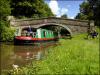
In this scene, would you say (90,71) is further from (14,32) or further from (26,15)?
(26,15)

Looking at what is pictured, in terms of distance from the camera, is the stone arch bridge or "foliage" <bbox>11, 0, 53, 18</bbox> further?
"foliage" <bbox>11, 0, 53, 18</bbox>

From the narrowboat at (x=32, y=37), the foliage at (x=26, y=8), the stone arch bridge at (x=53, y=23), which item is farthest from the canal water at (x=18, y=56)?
the foliage at (x=26, y=8)

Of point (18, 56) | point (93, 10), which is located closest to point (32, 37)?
point (18, 56)

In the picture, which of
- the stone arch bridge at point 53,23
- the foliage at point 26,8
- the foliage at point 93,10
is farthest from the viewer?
the foliage at point 26,8

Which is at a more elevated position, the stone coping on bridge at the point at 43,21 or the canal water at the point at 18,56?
the stone coping on bridge at the point at 43,21

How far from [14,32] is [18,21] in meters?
5.66

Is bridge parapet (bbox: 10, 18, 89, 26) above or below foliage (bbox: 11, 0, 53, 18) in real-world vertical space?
below

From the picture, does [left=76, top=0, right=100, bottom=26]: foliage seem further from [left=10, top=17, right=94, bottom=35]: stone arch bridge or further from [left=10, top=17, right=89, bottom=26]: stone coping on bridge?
[left=10, top=17, right=89, bottom=26]: stone coping on bridge

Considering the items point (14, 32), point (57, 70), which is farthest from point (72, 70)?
point (14, 32)

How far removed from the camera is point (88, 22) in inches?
1516

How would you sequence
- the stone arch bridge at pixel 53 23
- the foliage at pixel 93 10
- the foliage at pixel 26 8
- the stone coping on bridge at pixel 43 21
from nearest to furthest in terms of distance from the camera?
the stone arch bridge at pixel 53 23
the stone coping on bridge at pixel 43 21
the foliage at pixel 93 10
the foliage at pixel 26 8

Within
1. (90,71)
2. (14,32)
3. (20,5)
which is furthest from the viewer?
(20,5)

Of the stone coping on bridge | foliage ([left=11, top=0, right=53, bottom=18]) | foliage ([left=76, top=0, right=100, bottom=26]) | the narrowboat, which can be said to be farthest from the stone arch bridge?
foliage ([left=11, top=0, right=53, bottom=18])

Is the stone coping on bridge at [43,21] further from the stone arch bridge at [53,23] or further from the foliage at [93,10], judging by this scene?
the foliage at [93,10]
